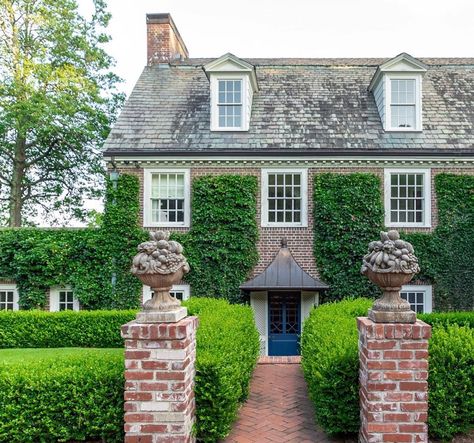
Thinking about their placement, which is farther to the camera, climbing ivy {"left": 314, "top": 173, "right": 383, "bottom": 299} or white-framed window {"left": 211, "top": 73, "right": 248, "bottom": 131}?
white-framed window {"left": 211, "top": 73, "right": 248, "bottom": 131}

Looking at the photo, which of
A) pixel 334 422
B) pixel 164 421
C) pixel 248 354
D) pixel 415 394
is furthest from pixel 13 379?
pixel 415 394

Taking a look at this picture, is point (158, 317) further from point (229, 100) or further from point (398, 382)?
point (229, 100)

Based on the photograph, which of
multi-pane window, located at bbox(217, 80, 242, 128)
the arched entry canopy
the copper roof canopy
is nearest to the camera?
the copper roof canopy

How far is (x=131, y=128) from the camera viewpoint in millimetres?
14172

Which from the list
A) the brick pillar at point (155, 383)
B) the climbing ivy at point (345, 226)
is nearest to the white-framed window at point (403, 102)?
the climbing ivy at point (345, 226)

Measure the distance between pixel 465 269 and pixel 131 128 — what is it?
11497 millimetres

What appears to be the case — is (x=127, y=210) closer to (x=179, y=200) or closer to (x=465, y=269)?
(x=179, y=200)

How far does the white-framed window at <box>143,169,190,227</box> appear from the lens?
13.7 m

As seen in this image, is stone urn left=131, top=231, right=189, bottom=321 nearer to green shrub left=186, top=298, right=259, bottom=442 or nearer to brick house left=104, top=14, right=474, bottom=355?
green shrub left=186, top=298, right=259, bottom=442

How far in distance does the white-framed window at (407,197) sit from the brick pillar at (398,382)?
9745 millimetres

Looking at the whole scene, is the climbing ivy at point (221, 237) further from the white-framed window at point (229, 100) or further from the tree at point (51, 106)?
the tree at point (51, 106)

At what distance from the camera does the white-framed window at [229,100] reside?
1418cm

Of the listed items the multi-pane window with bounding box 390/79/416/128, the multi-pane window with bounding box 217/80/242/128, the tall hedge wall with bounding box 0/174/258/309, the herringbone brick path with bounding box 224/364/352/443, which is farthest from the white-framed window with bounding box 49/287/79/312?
the multi-pane window with bounding box 390/79/416/128

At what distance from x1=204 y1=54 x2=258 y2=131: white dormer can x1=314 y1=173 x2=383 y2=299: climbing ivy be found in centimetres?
331
